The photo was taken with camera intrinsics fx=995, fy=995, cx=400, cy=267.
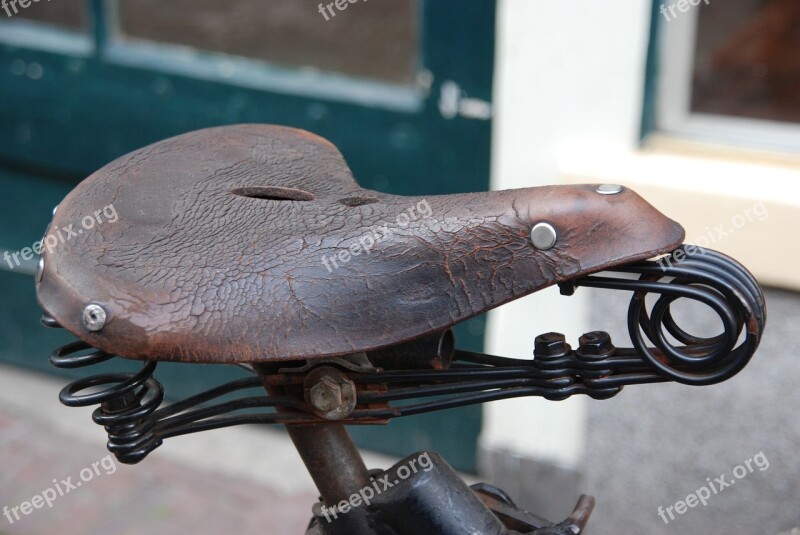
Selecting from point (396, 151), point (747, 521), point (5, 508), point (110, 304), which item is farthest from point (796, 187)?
point (5, 508)

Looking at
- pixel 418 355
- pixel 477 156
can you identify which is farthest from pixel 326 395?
pixel 477 156

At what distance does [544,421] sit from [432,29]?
111 centimetres

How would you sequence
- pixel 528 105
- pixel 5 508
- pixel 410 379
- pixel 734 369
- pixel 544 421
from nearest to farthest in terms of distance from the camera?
pixel 734 369 → pixel 410 379 → pixel 528 105 → pixel 544 421 → pixel 5 508

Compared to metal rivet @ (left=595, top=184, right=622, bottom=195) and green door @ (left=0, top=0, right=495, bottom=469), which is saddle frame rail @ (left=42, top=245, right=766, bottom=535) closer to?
metal rivet @ (left=595, top=184, right=622, bottom=195)

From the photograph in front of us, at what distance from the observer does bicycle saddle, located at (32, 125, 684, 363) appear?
104 centimetres

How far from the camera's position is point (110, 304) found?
3.52ft

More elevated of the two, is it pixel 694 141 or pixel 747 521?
pixel 694 141

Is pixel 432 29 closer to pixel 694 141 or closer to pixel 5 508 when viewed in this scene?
pixel 694 141

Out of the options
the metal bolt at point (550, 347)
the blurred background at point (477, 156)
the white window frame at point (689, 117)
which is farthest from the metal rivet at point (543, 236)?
the white window frame at point (689, 117)

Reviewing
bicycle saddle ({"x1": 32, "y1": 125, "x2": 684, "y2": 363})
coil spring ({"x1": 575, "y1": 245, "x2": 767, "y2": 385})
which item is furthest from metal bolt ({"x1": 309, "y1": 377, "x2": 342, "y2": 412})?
coil spring ({"x1": 575, "y1": 245, "x2": 767, "y2": 385})

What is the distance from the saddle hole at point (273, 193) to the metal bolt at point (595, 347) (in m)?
0.39

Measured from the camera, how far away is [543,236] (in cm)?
104

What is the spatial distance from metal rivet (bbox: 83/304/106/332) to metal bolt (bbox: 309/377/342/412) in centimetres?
26

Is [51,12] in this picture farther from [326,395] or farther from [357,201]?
[326,395]
